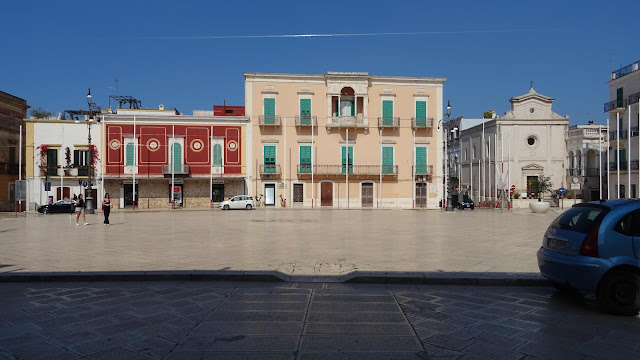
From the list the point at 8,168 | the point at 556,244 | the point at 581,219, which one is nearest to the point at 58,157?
the point at 8,168

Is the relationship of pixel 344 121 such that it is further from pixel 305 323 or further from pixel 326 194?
pixel 305 323

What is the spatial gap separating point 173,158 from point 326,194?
1358cm

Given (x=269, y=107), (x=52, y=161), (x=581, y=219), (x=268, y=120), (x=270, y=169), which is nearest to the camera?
(x=581, y=219)

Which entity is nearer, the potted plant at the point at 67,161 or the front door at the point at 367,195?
the potted plant at the point at 67,161

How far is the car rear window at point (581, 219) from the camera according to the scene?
5.69 meters

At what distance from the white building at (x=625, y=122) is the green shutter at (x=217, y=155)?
33.5m

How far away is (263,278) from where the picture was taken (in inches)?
291

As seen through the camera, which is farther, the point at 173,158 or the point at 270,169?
the point at 270,169

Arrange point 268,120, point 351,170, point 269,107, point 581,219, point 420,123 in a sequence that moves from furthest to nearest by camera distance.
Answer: point 420,123
point 351,170
point 269,107
point 268,120
point 581,219

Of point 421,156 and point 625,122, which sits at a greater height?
point 625,122

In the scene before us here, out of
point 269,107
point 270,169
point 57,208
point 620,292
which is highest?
point 269,107

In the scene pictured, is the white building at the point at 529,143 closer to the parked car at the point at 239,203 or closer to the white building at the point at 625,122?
the white building at the point at 625,122

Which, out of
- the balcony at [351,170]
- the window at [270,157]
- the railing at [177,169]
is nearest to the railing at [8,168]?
the railing at [177,169]

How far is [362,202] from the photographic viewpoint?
40469 mm
